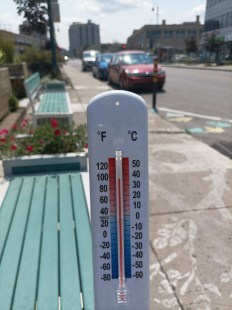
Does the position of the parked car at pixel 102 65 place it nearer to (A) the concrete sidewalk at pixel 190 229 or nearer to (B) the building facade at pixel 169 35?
(A) the concrete sidewalk at pixel 190 229

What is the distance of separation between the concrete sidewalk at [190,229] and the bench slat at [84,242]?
57cm

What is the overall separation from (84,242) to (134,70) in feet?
36.4

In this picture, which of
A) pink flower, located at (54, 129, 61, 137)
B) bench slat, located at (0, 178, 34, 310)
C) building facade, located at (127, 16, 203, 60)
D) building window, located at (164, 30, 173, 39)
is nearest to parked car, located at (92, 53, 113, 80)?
pink flower, located at (54, 129, 61, 137)

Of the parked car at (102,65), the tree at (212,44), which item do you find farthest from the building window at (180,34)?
the parked car at (102,65)

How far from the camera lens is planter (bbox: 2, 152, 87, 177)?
12.6ft

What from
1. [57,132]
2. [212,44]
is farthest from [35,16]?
[212,44]

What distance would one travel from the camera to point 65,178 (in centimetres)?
365

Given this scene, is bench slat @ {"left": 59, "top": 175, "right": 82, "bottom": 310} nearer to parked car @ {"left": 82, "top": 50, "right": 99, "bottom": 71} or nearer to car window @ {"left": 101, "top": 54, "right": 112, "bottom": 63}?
car window @ {"left": 101, "top": 54, "right": 112, "bottom": 63}

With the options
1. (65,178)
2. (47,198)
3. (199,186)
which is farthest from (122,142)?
(199,186)

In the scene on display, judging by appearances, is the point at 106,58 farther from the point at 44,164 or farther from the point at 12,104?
the point at 44,164

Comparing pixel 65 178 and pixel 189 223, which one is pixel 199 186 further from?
pixel 65 178

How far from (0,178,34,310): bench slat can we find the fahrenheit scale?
723mm

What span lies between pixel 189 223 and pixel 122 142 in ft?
7.17

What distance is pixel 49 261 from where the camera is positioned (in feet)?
7.20
